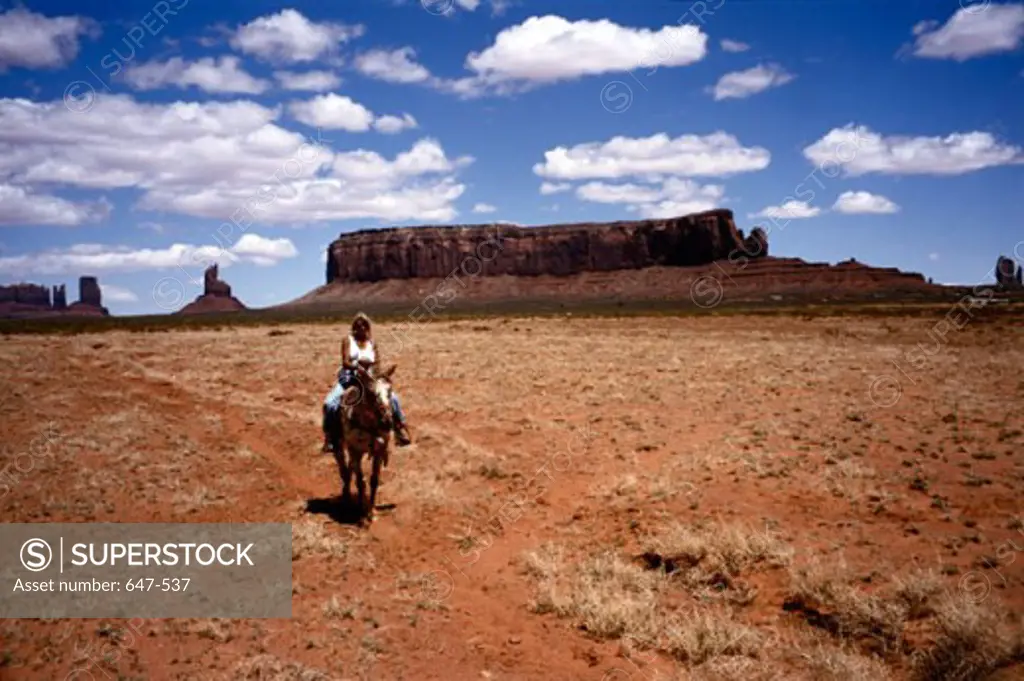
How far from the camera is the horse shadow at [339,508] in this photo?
10.5 meters

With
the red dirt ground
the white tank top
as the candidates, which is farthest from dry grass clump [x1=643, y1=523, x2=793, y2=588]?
the white tank top

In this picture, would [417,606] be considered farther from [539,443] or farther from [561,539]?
[539,443]

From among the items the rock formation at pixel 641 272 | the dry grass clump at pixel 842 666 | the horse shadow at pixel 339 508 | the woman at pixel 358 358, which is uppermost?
the rock formation at pixel 641 272

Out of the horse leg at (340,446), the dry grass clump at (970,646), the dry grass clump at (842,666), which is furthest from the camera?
the horse leg at (340,446)

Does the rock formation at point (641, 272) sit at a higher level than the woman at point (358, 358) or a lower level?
higher

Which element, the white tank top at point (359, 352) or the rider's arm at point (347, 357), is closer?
the rider's arm at point (347, 357)

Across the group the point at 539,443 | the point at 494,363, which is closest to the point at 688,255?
the point at 494,363

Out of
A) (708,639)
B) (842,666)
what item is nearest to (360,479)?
(708,639)

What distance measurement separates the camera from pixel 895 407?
1667 cm

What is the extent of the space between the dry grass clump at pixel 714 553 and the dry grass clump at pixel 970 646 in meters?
2.24

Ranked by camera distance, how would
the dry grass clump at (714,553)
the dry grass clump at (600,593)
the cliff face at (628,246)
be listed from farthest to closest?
the cliff face at (628,246) → the dry grass clump at (714,553) → the dry grass clump at (600,593)

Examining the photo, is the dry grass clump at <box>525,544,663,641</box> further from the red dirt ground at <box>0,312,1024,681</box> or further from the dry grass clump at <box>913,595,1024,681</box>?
the dry grass clump at <box>913,595,1024,681</box>

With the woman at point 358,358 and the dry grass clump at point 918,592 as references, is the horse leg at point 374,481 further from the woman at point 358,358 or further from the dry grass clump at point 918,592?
the dry grass clump at point 918,592

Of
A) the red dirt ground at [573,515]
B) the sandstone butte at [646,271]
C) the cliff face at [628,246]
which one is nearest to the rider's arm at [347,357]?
the red dirt ground at [573,515]
